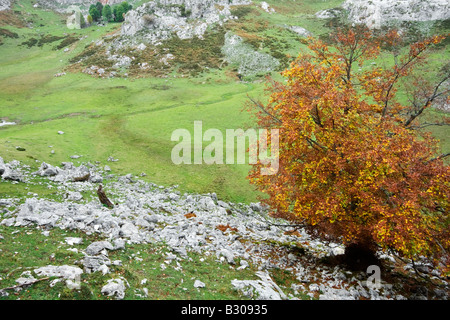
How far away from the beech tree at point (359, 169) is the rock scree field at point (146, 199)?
11.1 feet

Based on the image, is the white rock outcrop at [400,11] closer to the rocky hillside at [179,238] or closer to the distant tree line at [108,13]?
the rocky hillside at [179,238]

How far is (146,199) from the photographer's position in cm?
2186

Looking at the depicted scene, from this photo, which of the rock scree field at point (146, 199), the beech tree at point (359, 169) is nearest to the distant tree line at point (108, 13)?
the rock scree field at point (146, 199)

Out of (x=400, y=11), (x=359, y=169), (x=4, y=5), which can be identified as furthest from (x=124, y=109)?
(x=4, y=5)

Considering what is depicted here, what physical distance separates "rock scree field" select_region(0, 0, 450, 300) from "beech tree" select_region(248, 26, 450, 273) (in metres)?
3.39

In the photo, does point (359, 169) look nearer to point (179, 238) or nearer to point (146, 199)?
point (179, 238)

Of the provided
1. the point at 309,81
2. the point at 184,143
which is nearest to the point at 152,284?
the point at 309,81

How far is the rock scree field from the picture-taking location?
37.0 ft

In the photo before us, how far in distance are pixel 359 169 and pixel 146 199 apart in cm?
1547

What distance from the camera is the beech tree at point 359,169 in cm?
1183

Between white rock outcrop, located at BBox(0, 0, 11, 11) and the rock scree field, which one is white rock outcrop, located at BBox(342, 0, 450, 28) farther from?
white rock outcrop, located at BBox(0, 0, 11, 11)

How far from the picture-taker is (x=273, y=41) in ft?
277

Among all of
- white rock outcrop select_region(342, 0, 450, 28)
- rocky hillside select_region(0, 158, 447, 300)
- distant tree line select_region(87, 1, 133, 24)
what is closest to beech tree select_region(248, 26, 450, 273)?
rocky hillside select_region(0, 158, 447, 300)
